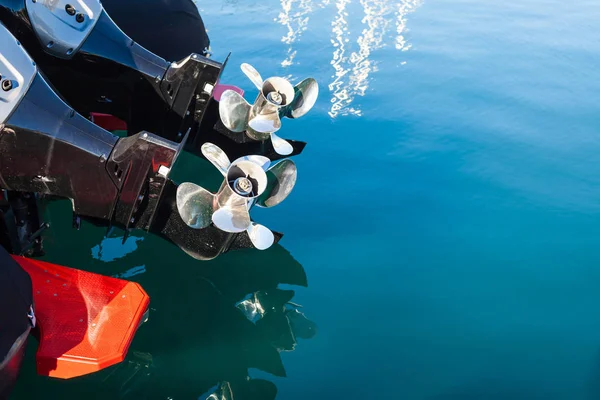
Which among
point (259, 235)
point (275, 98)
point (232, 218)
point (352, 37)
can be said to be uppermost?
point (275, 98)

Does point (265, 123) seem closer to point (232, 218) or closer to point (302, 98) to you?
point (302, 98)

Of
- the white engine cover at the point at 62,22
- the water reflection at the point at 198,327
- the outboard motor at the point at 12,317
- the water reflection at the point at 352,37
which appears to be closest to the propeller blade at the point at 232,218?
the water reflection at the point at 198,327

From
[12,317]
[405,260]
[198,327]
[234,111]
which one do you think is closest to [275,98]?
[234,111]

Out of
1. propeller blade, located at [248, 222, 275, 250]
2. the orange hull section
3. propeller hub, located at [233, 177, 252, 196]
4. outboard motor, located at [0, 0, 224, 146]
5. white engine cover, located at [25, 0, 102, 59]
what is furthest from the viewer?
outboard motor, located at [0, 0, 224, 146]

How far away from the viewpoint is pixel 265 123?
4.08 m

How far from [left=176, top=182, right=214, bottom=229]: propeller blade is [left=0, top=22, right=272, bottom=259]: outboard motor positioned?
15cm

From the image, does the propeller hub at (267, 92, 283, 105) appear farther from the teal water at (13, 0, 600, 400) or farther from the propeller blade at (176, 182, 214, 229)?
the propeller blade at (176, 182, 214, 229)

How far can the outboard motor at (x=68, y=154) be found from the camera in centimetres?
303

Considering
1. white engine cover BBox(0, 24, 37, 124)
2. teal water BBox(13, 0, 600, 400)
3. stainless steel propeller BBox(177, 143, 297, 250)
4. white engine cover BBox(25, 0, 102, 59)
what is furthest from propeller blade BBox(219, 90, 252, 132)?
white engine cover BBox(0, 24, 37, 124)

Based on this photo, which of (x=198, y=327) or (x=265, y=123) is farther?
(x=265, y=123)

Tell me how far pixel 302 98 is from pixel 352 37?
4.11 m

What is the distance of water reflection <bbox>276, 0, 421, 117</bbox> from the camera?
21.6 feet

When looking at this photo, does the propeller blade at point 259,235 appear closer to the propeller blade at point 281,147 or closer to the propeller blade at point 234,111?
the propeller blade at point 281,147

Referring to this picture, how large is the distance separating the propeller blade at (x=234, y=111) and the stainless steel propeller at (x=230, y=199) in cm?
82
